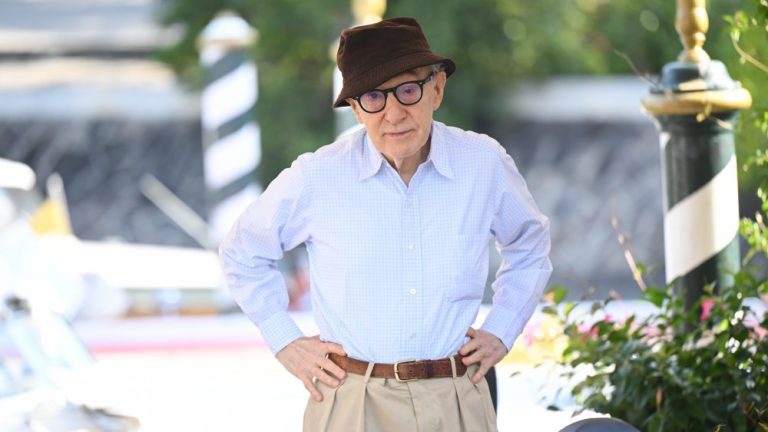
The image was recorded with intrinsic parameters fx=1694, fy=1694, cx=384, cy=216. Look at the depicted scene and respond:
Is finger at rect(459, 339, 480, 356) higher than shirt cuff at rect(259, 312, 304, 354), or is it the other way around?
shirt cuff at rect(259, 312, 304, 354)

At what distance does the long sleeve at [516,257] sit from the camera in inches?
138

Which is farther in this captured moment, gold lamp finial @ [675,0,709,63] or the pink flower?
gold lamp finial @ [675,0,709,63]

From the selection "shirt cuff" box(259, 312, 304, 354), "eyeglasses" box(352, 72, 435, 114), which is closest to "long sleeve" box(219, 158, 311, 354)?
"shirt cuff" box(259, 312, 304, 354)

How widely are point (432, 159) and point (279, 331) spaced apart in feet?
1.61

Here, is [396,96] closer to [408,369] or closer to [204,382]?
[408,369]

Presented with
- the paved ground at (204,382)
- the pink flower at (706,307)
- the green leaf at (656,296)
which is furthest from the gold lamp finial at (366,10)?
the green leaf at (656,296)

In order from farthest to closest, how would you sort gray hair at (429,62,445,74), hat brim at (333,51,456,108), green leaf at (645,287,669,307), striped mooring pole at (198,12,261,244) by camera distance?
striped mooring pole at (198,12,261,244), green leaf at (645,287,669,307), gray hair at (429,62,445,74), hat brim at (333,51,456,108)

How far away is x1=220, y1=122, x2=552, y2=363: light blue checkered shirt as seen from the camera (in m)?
3.37

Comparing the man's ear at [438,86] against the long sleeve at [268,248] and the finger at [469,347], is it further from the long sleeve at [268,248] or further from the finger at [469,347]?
the finger at [469,347]

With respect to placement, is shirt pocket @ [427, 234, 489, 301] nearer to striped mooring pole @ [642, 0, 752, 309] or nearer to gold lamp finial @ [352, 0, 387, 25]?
striped mooring pole @ [642, 0, 752, 309]

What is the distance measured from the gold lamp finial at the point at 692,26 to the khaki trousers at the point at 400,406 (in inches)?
74.1

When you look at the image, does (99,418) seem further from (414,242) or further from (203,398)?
(414,242)

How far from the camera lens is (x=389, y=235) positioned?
3.38 metres

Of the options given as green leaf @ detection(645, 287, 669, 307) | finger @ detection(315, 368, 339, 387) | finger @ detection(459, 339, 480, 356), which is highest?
finger @ detection(459, 339, 480, 356)
